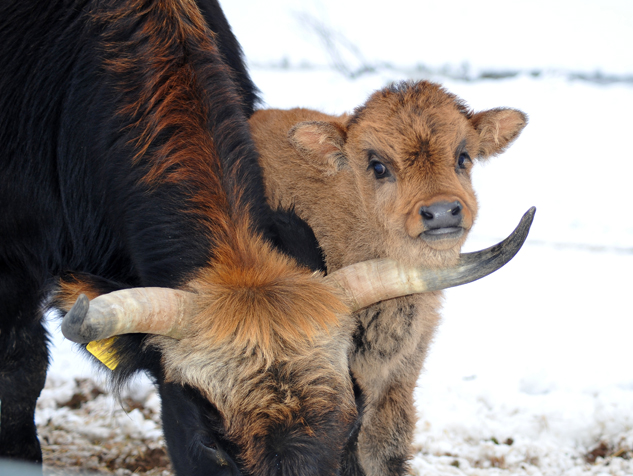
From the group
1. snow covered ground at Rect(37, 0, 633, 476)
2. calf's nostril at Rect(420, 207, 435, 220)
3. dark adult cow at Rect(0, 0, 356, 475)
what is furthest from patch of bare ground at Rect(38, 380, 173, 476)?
calf's nostril at Rect(420, 207, 435, 220)

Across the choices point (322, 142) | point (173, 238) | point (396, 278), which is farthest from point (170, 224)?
point (322, 142)

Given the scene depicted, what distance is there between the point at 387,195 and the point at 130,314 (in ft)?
5.61

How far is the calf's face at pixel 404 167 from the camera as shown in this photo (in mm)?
3162

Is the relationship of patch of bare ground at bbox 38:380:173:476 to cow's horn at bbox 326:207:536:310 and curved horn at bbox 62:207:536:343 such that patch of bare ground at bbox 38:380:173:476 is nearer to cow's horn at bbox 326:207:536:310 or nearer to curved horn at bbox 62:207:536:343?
curved horn at bbox 62:207:536:343

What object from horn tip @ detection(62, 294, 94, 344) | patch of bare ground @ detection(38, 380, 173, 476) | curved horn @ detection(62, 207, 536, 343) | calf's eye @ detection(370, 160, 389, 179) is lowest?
patch of bare ground @ detection(38, 380, 173, 476)

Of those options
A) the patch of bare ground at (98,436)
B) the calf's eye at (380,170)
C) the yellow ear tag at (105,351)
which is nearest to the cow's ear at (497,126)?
the calf's eye at (380,170)

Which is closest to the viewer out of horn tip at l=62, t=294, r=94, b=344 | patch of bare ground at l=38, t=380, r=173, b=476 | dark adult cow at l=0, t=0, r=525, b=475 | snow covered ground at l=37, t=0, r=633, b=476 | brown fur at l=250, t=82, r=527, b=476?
horn tip at l=62, t=294, r=94, b=344

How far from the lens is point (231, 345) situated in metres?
2.61

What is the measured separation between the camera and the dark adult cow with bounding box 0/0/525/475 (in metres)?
2.56

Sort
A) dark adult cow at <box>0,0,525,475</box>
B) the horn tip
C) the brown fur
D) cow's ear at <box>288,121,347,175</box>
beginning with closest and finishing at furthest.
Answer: the horn tip, dark adult cow at <box>0,0,525,475</box>, the brown fur, cow's ear at <box>288,121,347,175</box>

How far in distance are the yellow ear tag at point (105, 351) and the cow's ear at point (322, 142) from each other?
161cm

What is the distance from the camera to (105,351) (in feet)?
9.87

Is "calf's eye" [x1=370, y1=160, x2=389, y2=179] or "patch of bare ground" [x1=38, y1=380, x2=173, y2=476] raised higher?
"calf's eye" [x1=370, y1=160, x2=389, y2=179]

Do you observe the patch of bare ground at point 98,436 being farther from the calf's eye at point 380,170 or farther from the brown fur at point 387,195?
the calf's eye at point 380,170
